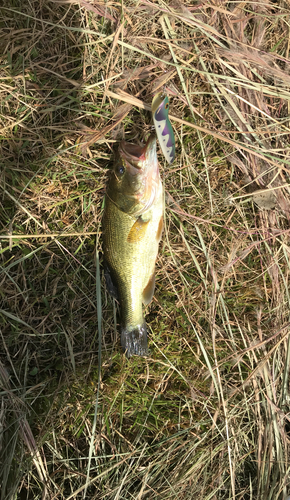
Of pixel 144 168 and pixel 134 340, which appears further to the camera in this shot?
pixel 134 340

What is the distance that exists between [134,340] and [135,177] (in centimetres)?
114

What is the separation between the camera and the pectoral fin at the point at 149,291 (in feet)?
7.31

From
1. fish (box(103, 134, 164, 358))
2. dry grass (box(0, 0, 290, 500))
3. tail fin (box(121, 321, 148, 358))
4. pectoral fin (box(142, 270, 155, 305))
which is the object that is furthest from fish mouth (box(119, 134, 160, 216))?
tail fin (box(121, 321, 148, 358))

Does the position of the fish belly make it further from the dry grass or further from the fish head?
the dry grass

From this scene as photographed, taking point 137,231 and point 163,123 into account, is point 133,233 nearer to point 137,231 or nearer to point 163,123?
point 137,231

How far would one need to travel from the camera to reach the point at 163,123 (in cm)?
198

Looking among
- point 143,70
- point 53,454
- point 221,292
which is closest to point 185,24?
point 143,70

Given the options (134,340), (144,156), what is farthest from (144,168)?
(134,340)

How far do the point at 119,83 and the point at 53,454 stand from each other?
107 inches

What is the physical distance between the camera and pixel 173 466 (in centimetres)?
238

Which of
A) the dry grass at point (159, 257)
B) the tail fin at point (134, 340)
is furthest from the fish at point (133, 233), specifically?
the dry grass at point (159, 257)

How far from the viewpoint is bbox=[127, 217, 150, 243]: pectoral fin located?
204cm

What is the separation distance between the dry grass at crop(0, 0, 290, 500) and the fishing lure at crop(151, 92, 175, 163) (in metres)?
0.28

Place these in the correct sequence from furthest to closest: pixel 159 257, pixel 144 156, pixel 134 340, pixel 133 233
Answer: pixel 159 257 < pixel 134 340 < pixel 133 233 < pixel 144 156
